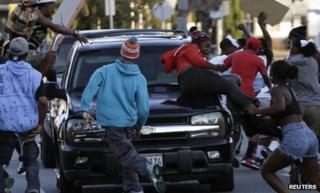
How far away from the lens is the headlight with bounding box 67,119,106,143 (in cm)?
1109

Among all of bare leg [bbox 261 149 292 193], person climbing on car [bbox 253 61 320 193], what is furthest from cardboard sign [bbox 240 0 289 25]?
bare leg [bbox 261 149 292 193]

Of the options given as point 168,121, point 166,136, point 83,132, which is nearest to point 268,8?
point 168,121

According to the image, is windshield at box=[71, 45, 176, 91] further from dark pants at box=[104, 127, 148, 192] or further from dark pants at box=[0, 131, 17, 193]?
dark pants at box=[0, 131, 17, 193]

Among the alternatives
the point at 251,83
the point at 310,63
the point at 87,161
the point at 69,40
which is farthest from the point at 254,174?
the point at 69,40

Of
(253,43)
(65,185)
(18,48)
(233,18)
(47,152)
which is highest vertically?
(18,48)

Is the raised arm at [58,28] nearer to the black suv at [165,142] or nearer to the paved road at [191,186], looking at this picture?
the black suv at [165,142]

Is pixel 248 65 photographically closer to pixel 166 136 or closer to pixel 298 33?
pixel 298 33

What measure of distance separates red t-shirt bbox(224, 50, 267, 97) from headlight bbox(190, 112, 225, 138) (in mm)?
2930

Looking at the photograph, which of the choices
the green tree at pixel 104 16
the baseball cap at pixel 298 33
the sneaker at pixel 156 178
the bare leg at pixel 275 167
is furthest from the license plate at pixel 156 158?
the green tree at pixel 104 16

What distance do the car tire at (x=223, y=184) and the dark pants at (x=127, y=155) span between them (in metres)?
1.69

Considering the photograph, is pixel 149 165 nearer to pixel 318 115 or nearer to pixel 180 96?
pixel 180 96

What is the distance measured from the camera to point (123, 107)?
34.1 ft

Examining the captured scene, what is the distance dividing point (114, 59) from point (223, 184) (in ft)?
6.52

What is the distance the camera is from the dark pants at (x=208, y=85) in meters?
11.5
